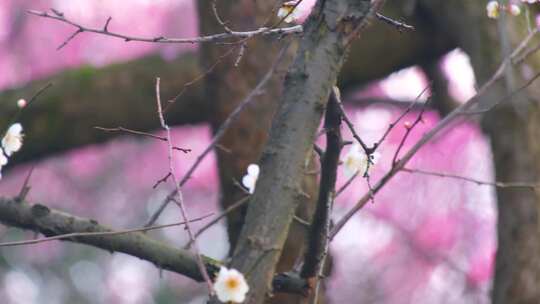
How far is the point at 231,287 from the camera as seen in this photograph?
1.31 m

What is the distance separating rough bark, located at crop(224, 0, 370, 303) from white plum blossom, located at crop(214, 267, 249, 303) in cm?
4

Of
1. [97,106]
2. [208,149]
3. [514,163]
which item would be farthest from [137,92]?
[208,149]

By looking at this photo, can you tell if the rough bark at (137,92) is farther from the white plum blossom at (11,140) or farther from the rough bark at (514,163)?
the white plum blossom at (11,140)

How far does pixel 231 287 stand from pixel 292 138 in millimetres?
234

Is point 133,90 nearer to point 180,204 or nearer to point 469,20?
point 469,20

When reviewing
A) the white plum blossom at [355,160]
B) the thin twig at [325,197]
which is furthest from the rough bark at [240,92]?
the thin twig at [325,197]

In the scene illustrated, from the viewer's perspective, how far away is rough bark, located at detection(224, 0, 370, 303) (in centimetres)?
137

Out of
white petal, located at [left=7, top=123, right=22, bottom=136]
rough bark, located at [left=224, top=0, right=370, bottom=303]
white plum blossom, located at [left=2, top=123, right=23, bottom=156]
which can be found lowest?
rough bark, located at [left=224, top=0, right=370, bottom=303]

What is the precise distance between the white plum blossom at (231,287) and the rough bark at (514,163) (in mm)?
1955

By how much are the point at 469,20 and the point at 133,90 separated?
145 centimetres

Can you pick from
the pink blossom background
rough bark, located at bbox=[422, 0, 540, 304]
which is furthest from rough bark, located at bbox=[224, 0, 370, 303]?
the pink blossom background

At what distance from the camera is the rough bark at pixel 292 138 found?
137 centimetres

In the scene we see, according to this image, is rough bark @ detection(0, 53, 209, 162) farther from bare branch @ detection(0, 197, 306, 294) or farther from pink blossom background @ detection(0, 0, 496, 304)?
pink blossom background @ detection(0, 0, 496, 304)

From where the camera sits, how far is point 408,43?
4160mm
